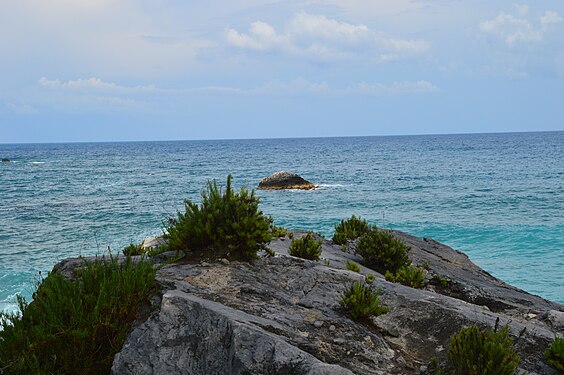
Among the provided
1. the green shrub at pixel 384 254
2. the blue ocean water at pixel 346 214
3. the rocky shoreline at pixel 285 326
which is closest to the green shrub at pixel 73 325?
the rocky shoreline at pixel 285 326

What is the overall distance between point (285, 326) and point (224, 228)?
2554 millimetres

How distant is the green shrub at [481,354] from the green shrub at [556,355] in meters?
0.93

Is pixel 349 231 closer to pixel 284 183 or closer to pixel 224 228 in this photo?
pixel 224 228

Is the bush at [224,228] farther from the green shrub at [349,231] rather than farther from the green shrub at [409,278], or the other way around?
the green shrub at [349,231]

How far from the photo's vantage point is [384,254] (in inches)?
472

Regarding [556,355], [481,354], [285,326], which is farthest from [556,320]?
[285,326]

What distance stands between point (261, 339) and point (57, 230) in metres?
26.8

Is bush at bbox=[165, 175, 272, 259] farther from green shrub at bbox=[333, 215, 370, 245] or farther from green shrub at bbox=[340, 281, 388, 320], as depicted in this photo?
green shrub at bbox=[333, 215, 370, 245]

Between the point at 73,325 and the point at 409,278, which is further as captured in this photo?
the point at 409,278

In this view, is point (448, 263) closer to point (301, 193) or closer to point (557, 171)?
point (301, 193)

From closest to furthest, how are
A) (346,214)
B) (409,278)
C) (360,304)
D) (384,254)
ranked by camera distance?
(360,304) < (409,278) < (384,254) < (346,214)

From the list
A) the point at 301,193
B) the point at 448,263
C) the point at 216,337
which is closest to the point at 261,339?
the point at 216,337

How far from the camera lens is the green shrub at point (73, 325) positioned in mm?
5961

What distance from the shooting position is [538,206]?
37.1 meters
